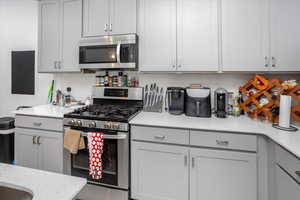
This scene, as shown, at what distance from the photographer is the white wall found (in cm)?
267

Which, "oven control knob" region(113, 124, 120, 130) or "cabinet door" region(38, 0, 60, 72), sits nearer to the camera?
"oven control knob" region(113, 124, 120, 130)

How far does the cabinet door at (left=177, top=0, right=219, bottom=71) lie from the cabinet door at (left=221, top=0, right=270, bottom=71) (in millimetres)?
107

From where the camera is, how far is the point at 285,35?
1.56 metres

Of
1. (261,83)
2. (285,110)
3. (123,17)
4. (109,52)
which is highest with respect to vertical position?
(123,17)

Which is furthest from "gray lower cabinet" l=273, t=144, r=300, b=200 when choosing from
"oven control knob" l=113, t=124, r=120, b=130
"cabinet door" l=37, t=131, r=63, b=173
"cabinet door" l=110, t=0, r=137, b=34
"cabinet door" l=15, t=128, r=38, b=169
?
"cabinet door" l=15, t=128, r=38, b=169

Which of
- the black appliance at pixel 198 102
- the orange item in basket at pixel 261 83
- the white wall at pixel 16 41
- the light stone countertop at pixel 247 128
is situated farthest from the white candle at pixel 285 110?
the white wall at pixel 16 41

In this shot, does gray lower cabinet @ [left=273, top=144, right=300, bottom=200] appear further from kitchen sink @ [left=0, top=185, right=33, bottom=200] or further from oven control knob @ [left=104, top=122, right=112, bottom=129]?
kitchen sink @ [left=0, top=185, right=33, bottom=200]

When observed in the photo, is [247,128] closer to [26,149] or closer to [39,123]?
[39,123]

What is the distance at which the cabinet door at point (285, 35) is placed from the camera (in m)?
1.54

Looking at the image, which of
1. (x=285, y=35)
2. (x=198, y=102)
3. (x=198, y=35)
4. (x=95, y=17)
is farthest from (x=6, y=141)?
(x=285, y=35)

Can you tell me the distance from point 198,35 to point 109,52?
1.13 m

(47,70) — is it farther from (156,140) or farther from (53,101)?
(156,140)

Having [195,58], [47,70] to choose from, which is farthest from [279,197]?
[47,70]

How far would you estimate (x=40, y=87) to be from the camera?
2.70 meters
